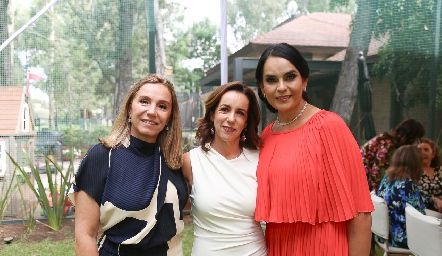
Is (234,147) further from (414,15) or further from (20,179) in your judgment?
(414,15)

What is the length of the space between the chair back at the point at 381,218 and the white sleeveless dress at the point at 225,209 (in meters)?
A: 1.60

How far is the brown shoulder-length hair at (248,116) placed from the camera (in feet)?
4.86

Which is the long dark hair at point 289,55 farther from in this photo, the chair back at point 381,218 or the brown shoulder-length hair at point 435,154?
the brown shoulder-length hair at point 435,154

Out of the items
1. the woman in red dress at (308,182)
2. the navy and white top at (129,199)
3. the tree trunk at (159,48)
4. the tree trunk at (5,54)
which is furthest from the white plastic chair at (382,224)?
the tree trunk at (5,54)

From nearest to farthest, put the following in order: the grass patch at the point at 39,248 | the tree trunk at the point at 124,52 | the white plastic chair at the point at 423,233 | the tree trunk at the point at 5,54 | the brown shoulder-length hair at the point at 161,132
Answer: the brown shoulder-length hair at the point at 161,132
the white plastic chair at the point at 423,233
the grass patch at the point at 39,248
the tree trunk at the point at 5,54
the tree trunk at the point at 124,52

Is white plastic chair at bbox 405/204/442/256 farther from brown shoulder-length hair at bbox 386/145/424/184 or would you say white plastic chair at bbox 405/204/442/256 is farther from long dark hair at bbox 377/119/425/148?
long dark hair at bbox 377/119/425/148

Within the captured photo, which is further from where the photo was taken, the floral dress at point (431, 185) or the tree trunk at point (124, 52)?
the tree trunk at point (124, 52)

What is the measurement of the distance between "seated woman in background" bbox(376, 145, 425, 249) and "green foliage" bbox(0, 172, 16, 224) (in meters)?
3.15

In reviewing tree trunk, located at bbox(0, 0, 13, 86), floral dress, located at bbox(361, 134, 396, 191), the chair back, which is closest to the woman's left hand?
floral dress, located at bbox(361, 134, 396, 191)

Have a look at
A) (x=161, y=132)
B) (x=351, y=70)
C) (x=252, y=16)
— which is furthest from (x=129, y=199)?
(x=351, y=70)

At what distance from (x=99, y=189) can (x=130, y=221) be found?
15 cm

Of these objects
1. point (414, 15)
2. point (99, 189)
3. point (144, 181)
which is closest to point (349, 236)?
point (144, 181)

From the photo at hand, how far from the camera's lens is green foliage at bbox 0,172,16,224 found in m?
3.07

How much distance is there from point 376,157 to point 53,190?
308 centimetres
